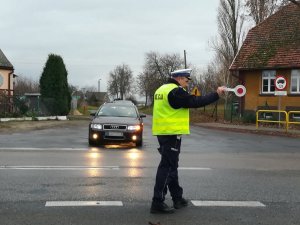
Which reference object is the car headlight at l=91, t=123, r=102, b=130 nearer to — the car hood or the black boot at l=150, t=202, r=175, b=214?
the car hood

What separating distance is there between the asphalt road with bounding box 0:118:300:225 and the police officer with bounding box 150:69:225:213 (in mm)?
347

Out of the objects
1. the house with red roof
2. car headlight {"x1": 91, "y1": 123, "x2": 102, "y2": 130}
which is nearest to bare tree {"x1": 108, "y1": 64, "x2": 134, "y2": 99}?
the house with red roof

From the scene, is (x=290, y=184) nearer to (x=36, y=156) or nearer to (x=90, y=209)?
(x=90, y=209)

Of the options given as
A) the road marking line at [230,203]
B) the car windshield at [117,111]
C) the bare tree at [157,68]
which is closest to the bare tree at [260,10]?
the car windshield at [117,111]

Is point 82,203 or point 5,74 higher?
point 5,74

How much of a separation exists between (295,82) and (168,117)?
84.2 feet

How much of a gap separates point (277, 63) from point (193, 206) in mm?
25224

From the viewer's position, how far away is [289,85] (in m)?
30.7

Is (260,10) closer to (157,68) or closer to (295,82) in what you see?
(295,82)

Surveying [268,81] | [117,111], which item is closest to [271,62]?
[268,81]

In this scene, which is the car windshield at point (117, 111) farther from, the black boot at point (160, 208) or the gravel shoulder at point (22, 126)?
A: the black boot at point (160, 208)

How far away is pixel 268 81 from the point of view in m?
31.9

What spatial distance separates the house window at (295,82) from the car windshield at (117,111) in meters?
16.3

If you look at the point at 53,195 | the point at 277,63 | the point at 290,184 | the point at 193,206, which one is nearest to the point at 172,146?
the point at 193,206
